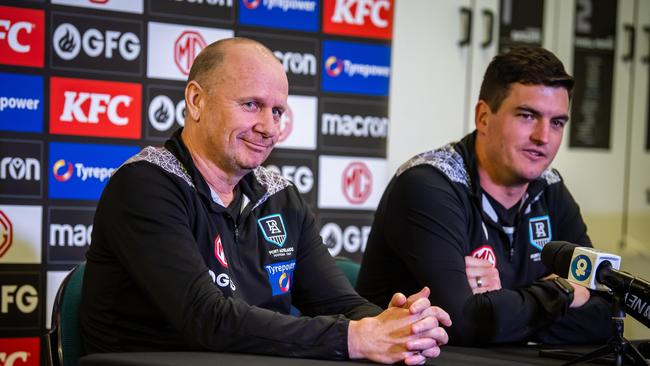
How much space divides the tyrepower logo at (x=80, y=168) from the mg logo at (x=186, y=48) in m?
0.43

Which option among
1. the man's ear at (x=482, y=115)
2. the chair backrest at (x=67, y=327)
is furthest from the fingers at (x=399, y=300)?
the man's ear at (x=482, y=115)

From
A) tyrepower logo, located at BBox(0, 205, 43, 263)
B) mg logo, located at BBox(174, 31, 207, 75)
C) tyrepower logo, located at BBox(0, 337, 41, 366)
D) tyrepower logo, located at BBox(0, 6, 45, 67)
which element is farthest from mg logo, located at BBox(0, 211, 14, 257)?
mg logo, located at BBox(174, 31, 207, 75)

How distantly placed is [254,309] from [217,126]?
543mm

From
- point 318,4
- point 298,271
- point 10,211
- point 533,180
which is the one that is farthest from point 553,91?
point 10,211

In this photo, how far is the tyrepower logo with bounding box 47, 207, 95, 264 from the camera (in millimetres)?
3027

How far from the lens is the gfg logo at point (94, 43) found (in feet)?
9.95

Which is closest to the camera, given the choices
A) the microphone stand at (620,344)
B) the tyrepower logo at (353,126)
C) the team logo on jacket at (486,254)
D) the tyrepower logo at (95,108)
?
the microphone stand at (620,344)

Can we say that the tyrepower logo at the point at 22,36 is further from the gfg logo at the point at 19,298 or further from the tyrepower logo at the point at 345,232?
the tyrepower logo at the point at 345,232

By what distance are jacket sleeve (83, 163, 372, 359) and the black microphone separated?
487mm

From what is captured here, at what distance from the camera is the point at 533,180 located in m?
2.49

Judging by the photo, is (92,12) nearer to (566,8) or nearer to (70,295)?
(70,295)

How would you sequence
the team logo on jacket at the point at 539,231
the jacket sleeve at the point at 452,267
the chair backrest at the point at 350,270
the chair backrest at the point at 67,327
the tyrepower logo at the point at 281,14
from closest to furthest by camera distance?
the chair backrest at the point at 67,327
the jacket sleeve at the point at 452,267
the team logo on jacket at the point at 539,231
the chair backrest at the point at 350,270
the tyrepower logo at the point at 281,14

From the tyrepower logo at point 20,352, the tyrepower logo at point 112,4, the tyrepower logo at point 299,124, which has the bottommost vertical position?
the tyrepower logo at point 20,352

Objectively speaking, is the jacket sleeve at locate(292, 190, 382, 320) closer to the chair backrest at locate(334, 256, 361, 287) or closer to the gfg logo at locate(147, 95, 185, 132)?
the chair backrest at locate(334, 256, 361, 287)
